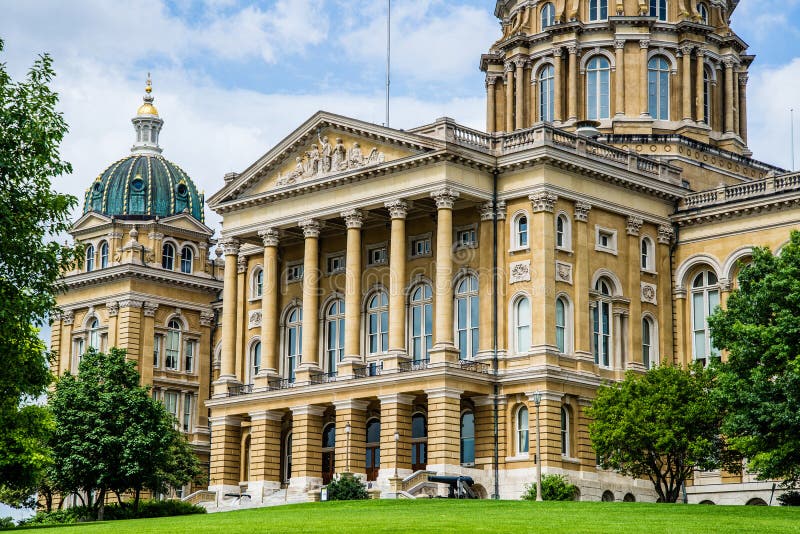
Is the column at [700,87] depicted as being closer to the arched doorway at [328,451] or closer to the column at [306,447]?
the arched doorway at [328,451]

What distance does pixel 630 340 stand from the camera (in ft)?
259

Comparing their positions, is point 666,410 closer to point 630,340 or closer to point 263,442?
point 630,340

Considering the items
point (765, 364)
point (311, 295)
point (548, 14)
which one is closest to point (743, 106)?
point (548, 14)

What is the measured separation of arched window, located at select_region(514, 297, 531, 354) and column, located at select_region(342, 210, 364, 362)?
7765mm

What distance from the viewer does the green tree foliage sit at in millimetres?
74375

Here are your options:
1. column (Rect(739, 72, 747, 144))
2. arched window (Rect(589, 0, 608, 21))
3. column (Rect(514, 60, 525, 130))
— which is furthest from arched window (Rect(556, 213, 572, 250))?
column (Rect(739, 72, 747, 144))

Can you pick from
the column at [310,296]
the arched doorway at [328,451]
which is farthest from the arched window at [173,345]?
the arched doorway at [328,451]

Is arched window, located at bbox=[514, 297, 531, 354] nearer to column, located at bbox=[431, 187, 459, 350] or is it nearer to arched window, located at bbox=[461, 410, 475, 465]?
column, located at bbox=[431, 187, 459, 350]

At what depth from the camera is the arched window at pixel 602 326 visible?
77.7 m

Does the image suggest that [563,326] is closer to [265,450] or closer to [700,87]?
[265,450]

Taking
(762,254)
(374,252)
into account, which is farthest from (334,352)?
(762,254)

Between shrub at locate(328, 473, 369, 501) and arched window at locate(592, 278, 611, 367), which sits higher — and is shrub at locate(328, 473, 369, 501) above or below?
below

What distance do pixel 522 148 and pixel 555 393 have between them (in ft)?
38.2

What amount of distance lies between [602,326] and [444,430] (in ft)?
35.1
